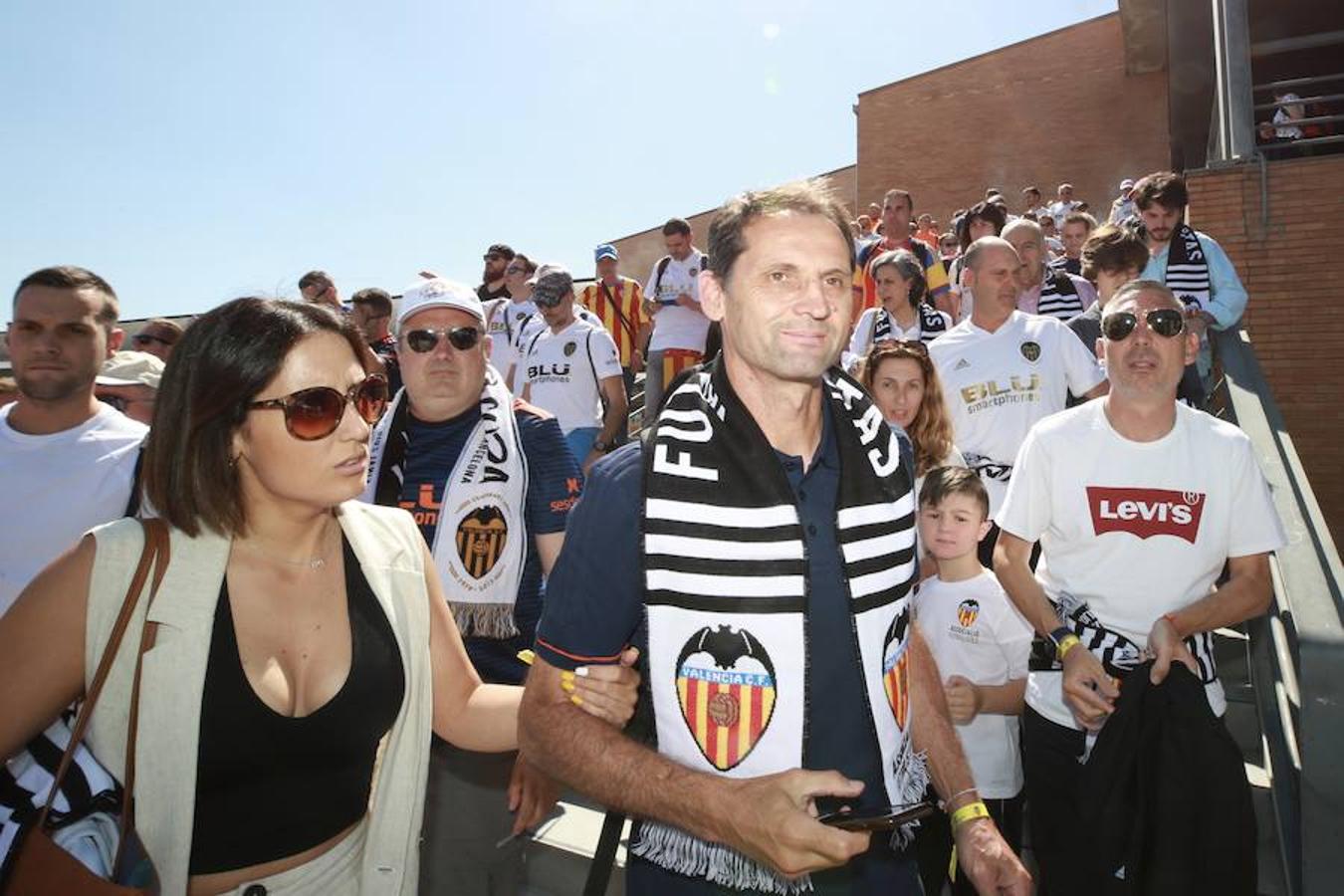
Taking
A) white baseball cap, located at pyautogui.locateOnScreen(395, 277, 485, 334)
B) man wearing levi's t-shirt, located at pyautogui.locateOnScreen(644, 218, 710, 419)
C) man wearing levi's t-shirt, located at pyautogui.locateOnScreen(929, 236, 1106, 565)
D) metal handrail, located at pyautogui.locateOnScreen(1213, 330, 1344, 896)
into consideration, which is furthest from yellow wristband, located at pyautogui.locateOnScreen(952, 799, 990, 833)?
man wearing levi's t-shirt, located at pyautogui.locateOnScreen(644, 218, 710, 419)

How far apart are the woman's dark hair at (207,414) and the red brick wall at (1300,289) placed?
9.60 metres

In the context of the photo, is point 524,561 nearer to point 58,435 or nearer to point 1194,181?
point 58,435

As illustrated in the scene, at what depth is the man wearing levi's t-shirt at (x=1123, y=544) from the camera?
2.95m

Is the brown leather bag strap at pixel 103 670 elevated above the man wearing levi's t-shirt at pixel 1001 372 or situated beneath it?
situated beneath

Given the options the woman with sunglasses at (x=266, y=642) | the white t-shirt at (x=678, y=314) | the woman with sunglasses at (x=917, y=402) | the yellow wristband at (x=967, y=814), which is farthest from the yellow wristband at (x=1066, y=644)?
the white t-shirt at (x=678, y=314)

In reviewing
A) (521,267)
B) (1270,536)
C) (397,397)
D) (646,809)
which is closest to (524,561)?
(397,397)

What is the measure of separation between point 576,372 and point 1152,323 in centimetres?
457

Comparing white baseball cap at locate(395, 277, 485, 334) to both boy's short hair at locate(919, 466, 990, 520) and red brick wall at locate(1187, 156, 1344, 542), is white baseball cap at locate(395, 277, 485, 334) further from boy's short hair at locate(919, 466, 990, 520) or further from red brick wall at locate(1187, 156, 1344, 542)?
red brick wall at locate(1187, 156, 1344, 542)

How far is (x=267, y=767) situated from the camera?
1996mm

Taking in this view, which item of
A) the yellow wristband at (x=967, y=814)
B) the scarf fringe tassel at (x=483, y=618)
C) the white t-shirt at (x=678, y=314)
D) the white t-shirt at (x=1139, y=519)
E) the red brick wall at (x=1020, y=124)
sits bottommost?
the yellow wristband at (x=967, y=814)

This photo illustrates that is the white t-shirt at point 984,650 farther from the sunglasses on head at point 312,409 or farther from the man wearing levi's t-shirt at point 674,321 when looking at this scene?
the man wearing levi's t-shirt at point 674,321

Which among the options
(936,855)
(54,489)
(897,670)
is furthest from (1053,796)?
(54,489)

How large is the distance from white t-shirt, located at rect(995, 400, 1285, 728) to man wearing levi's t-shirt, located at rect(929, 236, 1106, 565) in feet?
4.40

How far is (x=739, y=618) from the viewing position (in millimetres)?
1895
